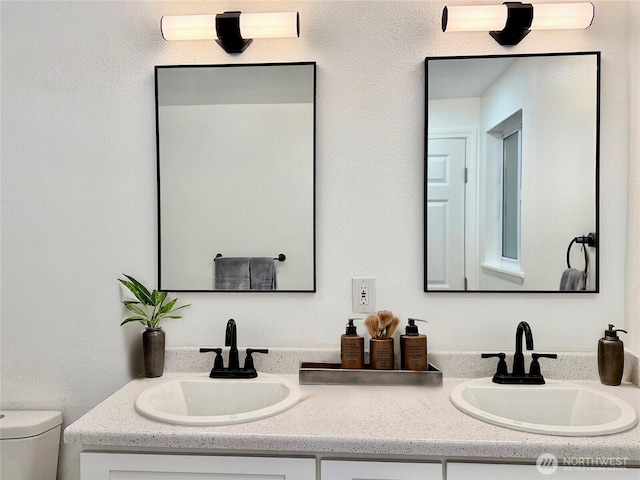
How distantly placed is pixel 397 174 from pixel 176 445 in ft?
3.44

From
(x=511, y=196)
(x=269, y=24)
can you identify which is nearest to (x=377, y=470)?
(x=511, y=196)

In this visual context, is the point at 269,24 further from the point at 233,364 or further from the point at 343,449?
the point at 343,449

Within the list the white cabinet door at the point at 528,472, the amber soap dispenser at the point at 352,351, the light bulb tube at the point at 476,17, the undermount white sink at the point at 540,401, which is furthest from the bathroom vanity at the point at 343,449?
the light bulb tube at the point at 476,17

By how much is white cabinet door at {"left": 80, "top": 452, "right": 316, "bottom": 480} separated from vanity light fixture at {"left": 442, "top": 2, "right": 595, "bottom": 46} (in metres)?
1.34

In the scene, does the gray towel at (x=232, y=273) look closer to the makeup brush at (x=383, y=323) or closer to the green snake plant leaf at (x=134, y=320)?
the green snake plant leaf at (x=134, y=320)

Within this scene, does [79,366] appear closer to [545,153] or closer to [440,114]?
[440,114]

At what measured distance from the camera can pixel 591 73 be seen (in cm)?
163

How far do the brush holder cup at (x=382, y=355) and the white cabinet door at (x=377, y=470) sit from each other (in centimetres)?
41

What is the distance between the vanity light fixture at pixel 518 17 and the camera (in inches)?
61.0

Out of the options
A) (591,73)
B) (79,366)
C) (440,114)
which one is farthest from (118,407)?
(591,73)

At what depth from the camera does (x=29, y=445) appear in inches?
62.7

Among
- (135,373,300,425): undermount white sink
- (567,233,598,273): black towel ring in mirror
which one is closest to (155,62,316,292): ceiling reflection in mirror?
(135,373,300,425): undermount white sink

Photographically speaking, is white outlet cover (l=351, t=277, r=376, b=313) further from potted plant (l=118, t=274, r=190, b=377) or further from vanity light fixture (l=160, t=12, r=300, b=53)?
vanity light fixture (l=160, t=12, r=300, b=53)

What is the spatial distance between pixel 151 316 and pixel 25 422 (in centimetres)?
50
